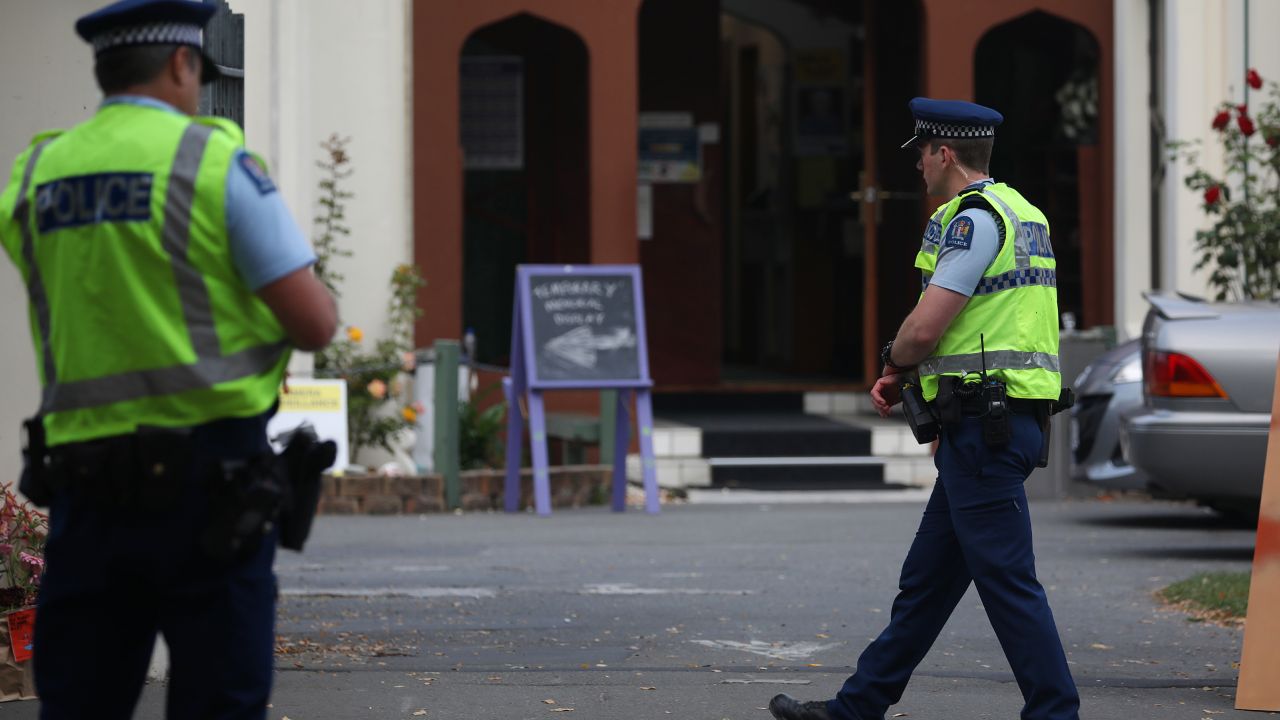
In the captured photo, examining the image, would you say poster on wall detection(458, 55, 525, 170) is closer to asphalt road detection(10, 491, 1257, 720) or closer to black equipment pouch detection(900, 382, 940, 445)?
asphalt road detection(10, 491, 1257, 720)

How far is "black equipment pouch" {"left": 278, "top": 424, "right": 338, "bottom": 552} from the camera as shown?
3.41 meters

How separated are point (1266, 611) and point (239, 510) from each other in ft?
11.2

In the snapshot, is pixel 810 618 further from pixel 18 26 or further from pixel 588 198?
pixel 588 198

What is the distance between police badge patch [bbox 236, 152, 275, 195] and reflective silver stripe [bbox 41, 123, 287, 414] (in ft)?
0.22

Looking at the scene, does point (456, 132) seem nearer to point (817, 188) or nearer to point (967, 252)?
point (817, 188)

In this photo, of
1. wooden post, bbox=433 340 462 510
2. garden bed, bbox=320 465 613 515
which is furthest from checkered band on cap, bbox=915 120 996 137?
garden bed, bbox=320 465 613 515

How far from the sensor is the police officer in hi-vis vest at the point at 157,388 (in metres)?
3.23

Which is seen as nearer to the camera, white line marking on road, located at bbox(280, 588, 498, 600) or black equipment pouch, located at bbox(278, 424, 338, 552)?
black equipment pouch, located at bbox(278, 424, 338, 552)

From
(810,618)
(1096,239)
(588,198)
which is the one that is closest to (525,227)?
(588,198)

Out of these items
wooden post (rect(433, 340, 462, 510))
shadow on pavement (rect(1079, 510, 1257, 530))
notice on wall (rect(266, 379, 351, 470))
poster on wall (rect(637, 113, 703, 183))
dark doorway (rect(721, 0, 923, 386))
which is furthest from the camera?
dark doorway (rect(721, 0, 923, 386))

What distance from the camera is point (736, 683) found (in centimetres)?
613

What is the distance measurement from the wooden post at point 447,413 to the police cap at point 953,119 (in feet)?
23.5

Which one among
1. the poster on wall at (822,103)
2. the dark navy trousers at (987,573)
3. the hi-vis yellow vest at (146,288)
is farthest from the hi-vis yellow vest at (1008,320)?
the poster on wall at (822,103)

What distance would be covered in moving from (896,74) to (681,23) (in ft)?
6.41
